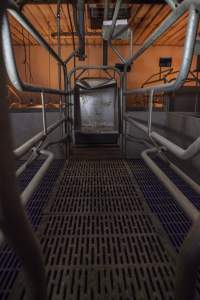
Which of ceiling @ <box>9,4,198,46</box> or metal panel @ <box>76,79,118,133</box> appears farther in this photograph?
ceiling @ <box>9,4,198,46</box>

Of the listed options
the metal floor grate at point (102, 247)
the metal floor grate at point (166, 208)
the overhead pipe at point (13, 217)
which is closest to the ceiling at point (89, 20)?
the metal floor grate at point (166, 208)

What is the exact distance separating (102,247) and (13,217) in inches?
29.7

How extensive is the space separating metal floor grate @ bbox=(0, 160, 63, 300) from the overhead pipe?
423 millimetres

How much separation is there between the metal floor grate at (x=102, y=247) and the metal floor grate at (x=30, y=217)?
3 centimetres

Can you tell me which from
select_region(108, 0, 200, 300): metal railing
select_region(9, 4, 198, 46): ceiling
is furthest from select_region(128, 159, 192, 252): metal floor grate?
select_region(9, 4, 198, 46): ceiling

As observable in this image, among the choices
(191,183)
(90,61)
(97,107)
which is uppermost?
(90,61)

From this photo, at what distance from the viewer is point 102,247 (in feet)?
3.13

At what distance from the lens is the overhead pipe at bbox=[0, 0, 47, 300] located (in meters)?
0.25

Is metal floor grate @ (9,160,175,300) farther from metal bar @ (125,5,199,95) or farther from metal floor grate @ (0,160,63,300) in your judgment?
metal bar @ (125,5,199,95)

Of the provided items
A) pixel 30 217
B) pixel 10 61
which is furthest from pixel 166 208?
pixel 10 61

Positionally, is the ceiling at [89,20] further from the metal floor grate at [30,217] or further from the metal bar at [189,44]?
the metal bar at [189,44]

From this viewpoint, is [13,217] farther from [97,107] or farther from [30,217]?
[97,107]

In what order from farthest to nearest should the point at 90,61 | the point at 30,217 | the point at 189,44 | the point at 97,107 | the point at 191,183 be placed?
the point at 90,61 < the point at 97,107 < the point at 30,217 < the point at 191,183 < the point at 189,44

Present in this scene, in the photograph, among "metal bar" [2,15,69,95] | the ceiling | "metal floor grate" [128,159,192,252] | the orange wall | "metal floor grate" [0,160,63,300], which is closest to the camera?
"metal bar" [2,15,69,95]
